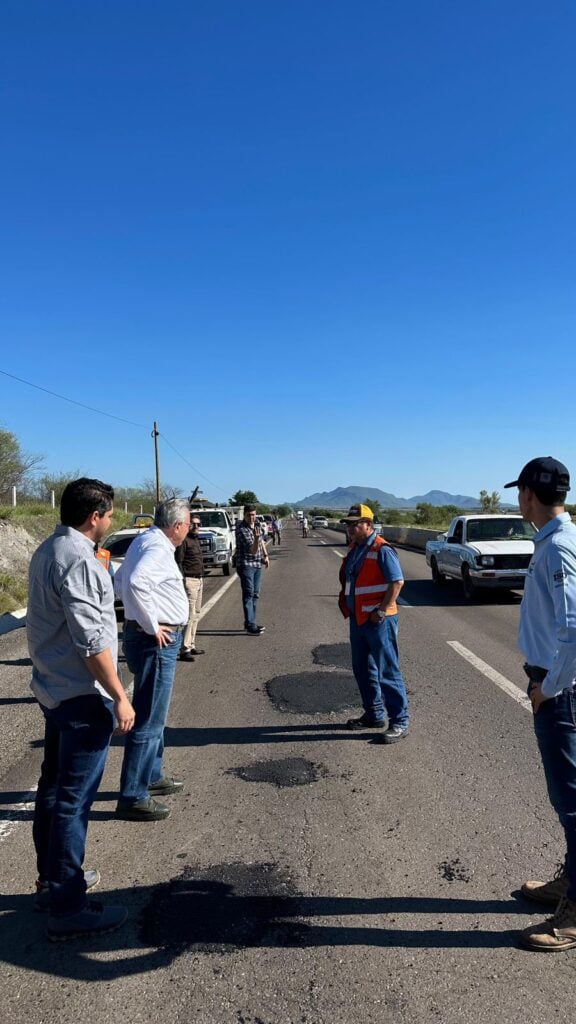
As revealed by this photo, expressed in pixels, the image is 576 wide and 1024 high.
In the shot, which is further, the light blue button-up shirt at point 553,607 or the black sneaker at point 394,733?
the black sneaker at point 394,733

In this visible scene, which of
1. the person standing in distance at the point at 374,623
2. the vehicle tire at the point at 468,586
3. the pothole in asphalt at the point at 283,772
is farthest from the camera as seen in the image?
the vehicle tire at the point at 468,586

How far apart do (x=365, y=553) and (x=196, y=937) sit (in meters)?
3.41

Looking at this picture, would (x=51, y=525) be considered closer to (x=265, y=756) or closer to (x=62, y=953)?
(x=265, y=756)

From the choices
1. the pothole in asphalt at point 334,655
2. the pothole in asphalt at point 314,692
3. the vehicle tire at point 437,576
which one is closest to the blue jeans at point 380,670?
the pothole in asphalt at point 314,692

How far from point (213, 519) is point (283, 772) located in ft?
62.2

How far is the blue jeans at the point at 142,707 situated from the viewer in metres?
4.36

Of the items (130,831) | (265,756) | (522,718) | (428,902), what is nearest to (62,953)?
(130,831)

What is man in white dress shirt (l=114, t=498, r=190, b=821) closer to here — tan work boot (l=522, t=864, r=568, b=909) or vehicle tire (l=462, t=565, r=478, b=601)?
tan work boot (l=522, t=864, r=568, b=909)

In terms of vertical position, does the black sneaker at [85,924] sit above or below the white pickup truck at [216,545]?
below

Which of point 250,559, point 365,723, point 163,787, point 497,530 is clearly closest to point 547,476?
point 163,787

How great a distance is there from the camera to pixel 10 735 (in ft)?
19.9

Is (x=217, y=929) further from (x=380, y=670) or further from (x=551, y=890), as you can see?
(x=380, y=670)

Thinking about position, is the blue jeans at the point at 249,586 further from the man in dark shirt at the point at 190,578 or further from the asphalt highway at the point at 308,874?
the asphalt highway at the point at 308,874

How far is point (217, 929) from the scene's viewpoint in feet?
10.4
